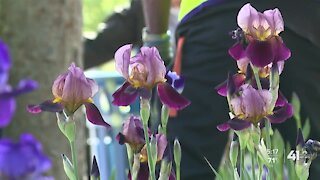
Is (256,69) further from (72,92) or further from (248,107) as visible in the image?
(72,92)

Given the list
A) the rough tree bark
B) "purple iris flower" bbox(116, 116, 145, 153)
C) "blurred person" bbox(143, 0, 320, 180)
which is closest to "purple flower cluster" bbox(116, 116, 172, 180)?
"purple iris flower" bbox(116, 116, 145, 153)

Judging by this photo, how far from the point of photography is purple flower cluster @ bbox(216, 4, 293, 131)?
764 mm

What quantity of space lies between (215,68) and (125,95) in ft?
2.17

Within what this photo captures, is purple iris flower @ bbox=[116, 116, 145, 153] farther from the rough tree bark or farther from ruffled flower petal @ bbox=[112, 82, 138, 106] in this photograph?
the rough tree bark

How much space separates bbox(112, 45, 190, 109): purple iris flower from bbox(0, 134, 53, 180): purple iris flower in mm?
292

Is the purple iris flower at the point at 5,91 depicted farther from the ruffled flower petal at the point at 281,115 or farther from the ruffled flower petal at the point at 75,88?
the ruffled flower petal at the point at 281,115

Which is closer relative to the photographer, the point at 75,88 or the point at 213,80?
the point at 75,88

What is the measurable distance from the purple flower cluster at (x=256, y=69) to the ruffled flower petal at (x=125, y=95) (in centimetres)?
10

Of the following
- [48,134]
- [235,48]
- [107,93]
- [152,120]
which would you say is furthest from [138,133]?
A: [107,93]

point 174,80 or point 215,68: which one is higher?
point 174,80

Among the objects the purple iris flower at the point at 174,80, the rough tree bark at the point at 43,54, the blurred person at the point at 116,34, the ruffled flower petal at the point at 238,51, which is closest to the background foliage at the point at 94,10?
the blurred person at the point at 116,34

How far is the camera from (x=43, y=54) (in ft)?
7.02

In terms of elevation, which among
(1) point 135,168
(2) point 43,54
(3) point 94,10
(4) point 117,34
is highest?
(1) point 135,168

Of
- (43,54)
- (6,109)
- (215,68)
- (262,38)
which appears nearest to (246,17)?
(262,38)
